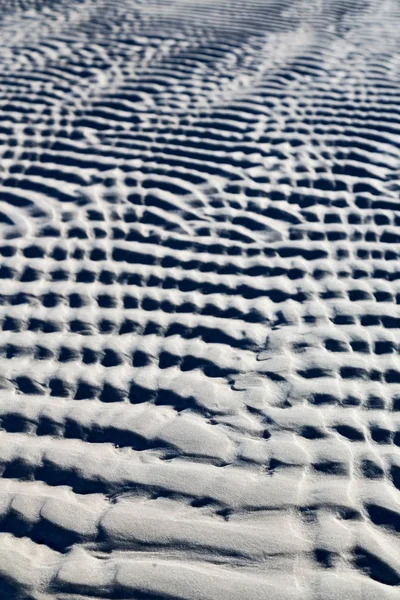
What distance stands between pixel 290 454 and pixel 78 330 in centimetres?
124

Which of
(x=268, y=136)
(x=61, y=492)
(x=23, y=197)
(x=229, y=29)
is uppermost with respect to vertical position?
(x=229, y=29)

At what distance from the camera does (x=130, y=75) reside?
20.0 feet

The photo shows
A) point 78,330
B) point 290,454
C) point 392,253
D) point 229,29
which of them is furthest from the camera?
point 229,29

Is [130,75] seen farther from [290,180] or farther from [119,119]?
[290,180]

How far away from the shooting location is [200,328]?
3.29 m

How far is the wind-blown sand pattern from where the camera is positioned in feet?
7.33

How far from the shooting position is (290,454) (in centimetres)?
258

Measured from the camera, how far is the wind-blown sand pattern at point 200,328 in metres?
2.23

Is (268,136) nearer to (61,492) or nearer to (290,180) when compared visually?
(290,180)

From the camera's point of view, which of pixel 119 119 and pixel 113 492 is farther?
pixel 119 119

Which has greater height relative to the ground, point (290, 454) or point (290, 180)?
point (290, 180)

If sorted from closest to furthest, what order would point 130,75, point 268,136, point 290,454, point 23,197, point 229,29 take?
point 290,454 < point 23,197 < point 268,136 < point 130,75 < point 229,29

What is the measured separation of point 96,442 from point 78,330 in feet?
2.48

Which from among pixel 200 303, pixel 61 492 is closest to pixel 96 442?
pixel 61 492
